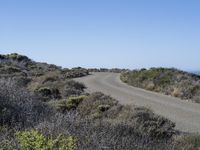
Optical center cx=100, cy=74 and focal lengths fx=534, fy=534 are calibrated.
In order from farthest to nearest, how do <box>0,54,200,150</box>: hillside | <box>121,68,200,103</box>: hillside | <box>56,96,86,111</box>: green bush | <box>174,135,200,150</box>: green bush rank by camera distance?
<box>121,68,200,103</box>: hillside < <box>56,96,86,111</box>: green bush < <box>174,135,200,150</box>: green bush < <box>0,54,200,150</box>: hillside

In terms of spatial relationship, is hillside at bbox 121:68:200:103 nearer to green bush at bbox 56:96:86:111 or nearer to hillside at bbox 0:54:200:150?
green bush at bbox 56:96:86:111

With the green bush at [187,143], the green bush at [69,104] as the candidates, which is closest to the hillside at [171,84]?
the green bush at [69,104]

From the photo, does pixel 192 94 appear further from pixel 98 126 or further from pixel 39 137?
pixel 39 137

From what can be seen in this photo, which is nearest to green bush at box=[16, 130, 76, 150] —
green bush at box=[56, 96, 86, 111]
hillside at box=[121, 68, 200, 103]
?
green bush at box=[56, 96, 86, 111]

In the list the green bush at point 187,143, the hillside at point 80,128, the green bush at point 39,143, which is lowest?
the green bush at point 187,143

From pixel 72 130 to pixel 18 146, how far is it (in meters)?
2.04

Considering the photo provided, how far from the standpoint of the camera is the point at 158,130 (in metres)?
14.0

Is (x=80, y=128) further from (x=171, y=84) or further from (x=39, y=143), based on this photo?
(x=171, y=84)

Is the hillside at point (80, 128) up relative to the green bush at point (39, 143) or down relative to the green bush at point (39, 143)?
down

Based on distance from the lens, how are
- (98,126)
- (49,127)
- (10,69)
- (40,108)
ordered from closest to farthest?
(49,127) → (98,126) → (40,108) → (10,69)

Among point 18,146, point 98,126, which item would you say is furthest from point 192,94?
point 18,146

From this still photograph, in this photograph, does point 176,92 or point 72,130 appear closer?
point 72,130

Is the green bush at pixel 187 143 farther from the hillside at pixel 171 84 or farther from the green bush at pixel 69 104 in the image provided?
the hillside at pixel 171 84

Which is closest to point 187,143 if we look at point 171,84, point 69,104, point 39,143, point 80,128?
point 80,128
